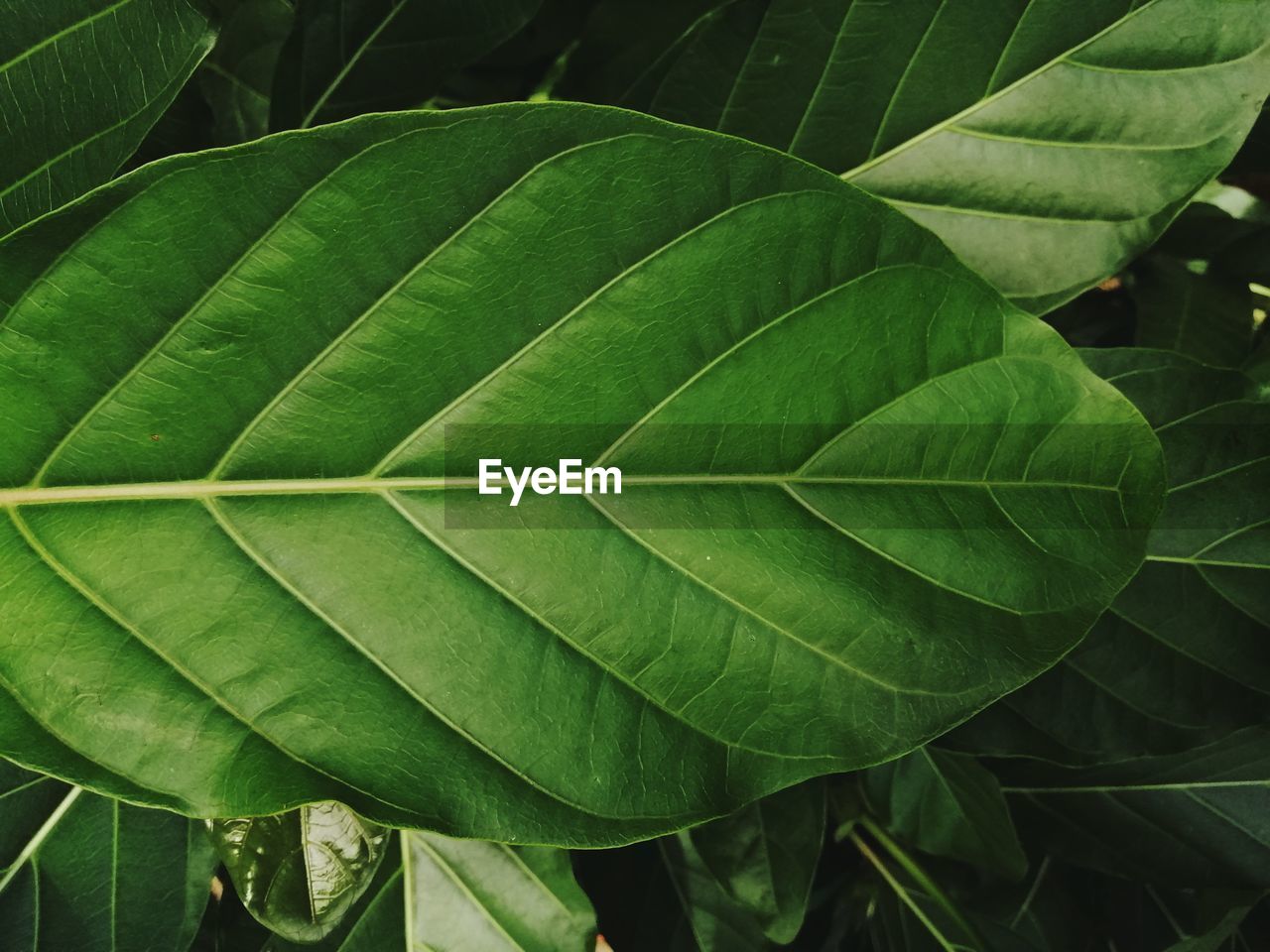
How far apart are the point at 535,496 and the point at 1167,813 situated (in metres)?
0.83

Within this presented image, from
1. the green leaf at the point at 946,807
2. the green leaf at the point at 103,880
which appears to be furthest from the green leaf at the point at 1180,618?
the green leaf at the point at 103,880

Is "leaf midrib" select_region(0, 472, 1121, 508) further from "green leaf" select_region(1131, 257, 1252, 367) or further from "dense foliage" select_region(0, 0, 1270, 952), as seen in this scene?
"green leaf" select_region(1131, 257, 1252, 367)

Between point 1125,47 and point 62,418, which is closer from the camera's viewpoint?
point 62,418

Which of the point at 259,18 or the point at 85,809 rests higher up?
the point at 259,18

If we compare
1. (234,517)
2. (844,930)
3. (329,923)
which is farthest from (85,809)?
(844,930)

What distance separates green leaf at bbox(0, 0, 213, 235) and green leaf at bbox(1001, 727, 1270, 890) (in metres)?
0.95

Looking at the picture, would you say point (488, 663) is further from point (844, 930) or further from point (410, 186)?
point (844, 930)

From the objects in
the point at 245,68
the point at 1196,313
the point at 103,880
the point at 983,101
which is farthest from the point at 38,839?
the point at 1196,313

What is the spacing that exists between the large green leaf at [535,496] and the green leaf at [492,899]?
342mm

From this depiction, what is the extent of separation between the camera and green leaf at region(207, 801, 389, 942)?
0.61 metres

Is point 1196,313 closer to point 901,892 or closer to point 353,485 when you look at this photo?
point 901,892

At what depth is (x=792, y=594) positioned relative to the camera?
1.49 feet

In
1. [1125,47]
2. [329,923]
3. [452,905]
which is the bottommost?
[452,905]

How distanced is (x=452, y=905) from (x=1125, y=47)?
82 cm
